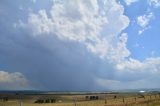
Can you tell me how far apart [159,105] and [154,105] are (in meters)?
0.72

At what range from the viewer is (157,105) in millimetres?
45000

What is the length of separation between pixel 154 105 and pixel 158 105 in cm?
67

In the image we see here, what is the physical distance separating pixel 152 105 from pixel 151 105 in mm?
158

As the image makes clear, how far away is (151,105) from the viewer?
1788 inches

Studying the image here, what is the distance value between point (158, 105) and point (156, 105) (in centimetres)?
29

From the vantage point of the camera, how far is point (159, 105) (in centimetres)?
4512

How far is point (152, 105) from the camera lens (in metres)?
45.3

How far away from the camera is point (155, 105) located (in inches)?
1775

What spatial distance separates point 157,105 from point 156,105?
6.2 inches

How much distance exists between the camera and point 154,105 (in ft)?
149

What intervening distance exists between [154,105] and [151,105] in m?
0.43

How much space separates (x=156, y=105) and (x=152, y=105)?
61cm

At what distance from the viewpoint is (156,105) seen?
4497 centimetres
